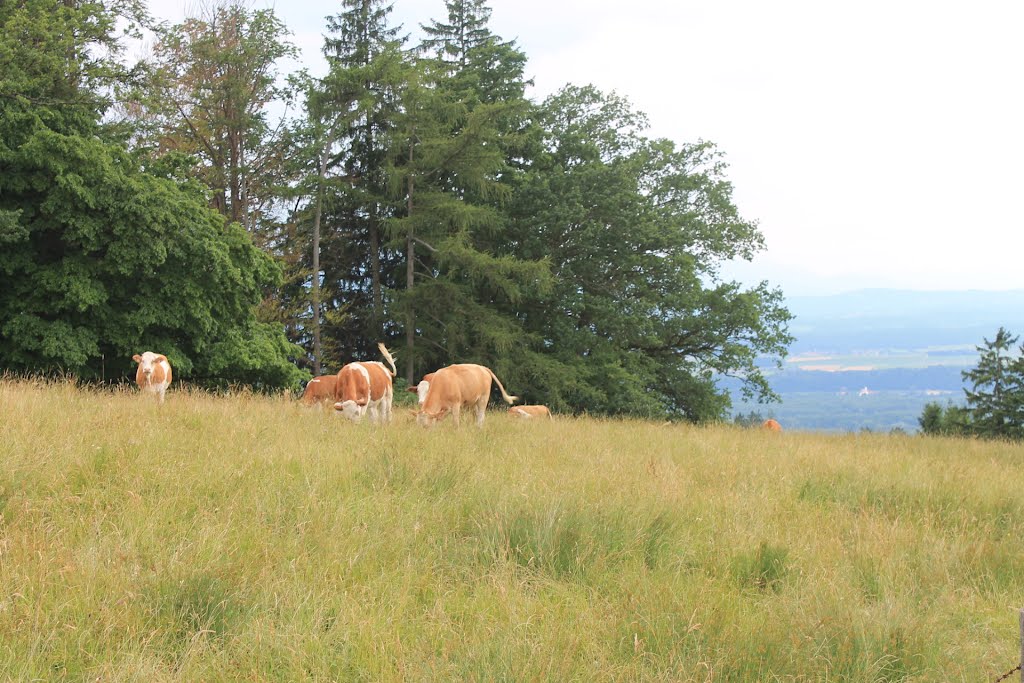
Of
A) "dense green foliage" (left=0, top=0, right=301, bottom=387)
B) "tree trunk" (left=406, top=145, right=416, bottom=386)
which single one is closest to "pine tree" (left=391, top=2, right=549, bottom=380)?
"tree trunk" (left=406, top=145, right=416, bottom=386)

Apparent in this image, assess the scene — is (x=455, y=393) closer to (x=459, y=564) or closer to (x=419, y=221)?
(x=459, y=564)

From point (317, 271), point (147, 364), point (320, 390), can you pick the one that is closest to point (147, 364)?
point (147, 364)

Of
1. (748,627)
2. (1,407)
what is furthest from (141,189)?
(748,627)

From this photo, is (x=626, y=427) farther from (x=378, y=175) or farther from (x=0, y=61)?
(x=378, y=175)

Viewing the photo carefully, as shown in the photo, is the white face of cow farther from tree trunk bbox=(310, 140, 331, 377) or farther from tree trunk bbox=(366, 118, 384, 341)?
Result: tree trunk bbox=(366, 118, 384, 341)

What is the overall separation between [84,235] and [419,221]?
467 inches

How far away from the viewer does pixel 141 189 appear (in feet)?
60.2

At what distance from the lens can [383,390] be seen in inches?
517

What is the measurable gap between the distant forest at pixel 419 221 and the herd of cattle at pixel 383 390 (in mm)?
5765

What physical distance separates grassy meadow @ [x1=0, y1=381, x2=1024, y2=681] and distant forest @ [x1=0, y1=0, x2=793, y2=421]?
13.8 m

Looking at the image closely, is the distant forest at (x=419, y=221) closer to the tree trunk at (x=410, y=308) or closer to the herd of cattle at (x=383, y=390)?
the tree trunk at (x=410, y=308)

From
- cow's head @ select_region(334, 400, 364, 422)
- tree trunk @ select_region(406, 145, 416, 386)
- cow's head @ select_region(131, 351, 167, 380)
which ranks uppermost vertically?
tree trunk @ select_region(406, 145, 416, 386)

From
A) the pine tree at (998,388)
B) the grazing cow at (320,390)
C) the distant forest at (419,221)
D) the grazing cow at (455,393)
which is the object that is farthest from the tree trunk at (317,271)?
the pine tree at (998,388)

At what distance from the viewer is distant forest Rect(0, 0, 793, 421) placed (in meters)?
20.8
